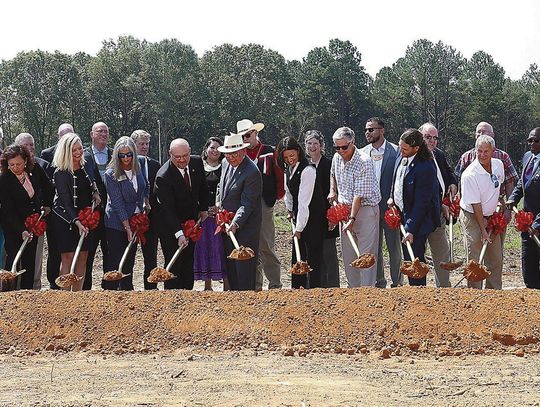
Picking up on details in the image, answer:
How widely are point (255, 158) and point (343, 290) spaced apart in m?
2.62

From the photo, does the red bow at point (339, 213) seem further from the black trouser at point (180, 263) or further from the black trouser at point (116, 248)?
the black trouser at point (116, 248)

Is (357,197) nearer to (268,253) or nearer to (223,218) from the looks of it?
(223,218)

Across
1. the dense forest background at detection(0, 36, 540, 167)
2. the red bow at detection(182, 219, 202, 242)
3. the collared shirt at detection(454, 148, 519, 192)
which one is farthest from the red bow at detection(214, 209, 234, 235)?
the dense forest background at detection(0, 36, 540, 167)

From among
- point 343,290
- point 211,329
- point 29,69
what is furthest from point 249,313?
point 29,69

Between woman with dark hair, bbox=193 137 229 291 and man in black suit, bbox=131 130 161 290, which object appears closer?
man in black suit, bbox=131 130 161 290

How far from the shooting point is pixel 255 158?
979 cm

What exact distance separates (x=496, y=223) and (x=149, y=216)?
12.4ft

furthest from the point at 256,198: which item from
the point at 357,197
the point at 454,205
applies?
the point at 454,205

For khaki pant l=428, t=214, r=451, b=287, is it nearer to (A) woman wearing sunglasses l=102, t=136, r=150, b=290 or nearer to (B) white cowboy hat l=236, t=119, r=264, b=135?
(B) white cowboy hat l=236, t=119, r=264, b=135

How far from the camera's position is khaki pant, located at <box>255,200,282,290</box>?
33.3ft

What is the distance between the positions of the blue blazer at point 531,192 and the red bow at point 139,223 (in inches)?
162

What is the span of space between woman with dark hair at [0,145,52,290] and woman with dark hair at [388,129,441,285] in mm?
3937

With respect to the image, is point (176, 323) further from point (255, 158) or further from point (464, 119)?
point (464, 119)

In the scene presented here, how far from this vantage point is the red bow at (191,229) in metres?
9.03
